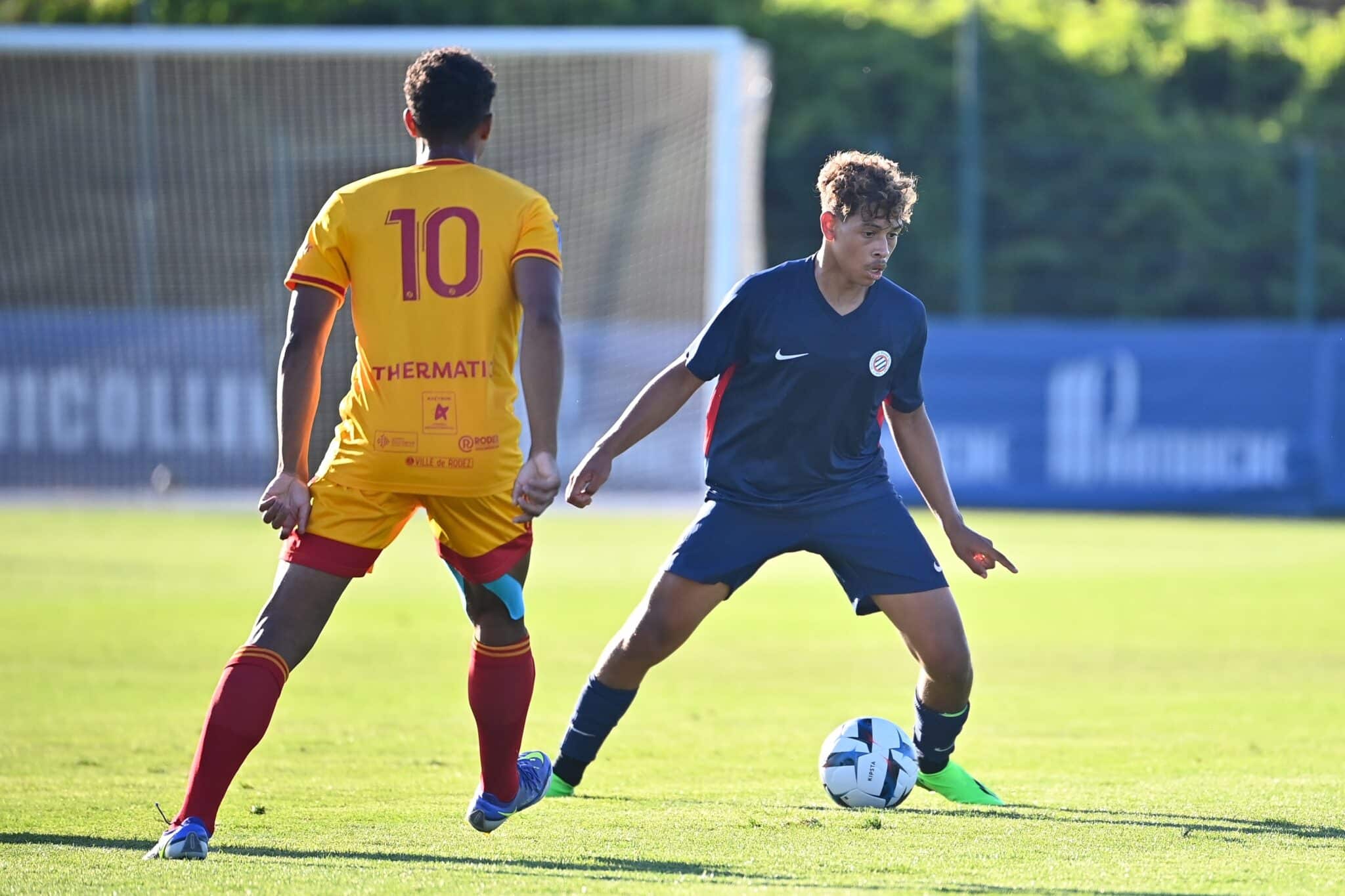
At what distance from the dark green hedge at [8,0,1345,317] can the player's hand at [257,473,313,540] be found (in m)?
17.7

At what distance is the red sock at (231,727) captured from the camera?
4863 millimetres

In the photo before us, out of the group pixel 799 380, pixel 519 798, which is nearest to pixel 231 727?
pixel 519 798

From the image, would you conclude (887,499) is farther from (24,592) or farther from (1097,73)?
(1097,73)

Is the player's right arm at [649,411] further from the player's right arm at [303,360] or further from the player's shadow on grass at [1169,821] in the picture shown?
the player's shadow on grass at [1169,821]

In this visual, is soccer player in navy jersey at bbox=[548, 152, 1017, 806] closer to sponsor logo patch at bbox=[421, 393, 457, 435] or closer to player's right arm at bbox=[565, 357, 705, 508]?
player's right arm at bbox=[565, 357, 705, 508]

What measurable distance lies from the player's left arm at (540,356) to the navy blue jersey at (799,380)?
87 centimetres

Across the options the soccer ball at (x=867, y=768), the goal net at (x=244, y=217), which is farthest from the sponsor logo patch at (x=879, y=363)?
the goal net at (x=244, y=217)

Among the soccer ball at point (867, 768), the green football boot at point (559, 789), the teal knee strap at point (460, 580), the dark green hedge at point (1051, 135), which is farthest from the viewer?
the dark green hedge at point (1051, 135)

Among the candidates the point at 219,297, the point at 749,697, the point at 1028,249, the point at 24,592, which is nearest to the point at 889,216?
the point at 749,697

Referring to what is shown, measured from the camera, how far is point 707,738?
295 inches

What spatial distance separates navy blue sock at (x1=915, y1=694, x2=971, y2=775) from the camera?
6.05 metres

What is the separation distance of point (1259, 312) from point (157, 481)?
14827 mm

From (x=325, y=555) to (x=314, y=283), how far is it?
2.37 ft

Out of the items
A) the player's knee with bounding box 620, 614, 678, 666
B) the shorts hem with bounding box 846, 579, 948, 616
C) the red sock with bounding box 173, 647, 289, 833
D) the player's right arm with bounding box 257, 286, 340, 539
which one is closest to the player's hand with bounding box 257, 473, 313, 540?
the player's right arm with bounding box 257, 286, 340, 539
